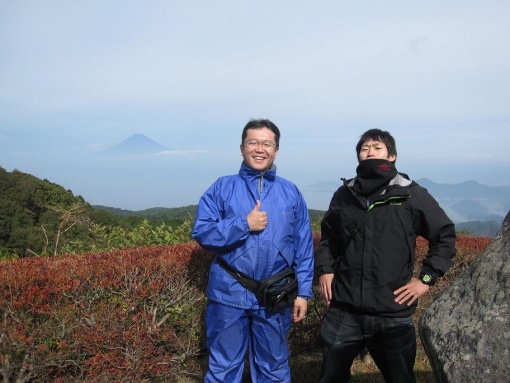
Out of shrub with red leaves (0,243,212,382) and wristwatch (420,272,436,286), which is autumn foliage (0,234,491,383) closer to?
shrub with red leaves (0,243,212,382)

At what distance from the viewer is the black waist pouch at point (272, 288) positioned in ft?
10.3

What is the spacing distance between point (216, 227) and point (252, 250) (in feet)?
1.00

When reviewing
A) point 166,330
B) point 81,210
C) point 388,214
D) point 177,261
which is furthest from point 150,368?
point 81,210

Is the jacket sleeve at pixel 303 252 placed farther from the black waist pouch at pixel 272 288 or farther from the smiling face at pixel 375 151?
the smiling face at pixel 375 151

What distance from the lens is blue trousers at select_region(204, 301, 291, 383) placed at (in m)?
3.22

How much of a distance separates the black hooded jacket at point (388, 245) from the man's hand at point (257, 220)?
0.55m

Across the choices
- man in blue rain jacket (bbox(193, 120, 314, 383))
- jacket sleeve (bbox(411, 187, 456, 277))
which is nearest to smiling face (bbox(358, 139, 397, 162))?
jacket sleeve (bbox(411, 187, 456, 277))

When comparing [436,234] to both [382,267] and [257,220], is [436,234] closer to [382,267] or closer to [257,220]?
[382,267]

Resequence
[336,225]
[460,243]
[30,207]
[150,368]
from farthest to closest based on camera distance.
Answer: [30,207]
[460,243]
[150,368]
[336,225]

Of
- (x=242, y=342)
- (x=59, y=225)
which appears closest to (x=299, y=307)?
(x=242, y=342)

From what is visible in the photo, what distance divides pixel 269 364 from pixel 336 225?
109cm

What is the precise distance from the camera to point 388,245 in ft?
9.59

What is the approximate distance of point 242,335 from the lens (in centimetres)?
326

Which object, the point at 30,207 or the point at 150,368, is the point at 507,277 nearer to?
the point at 150,368
